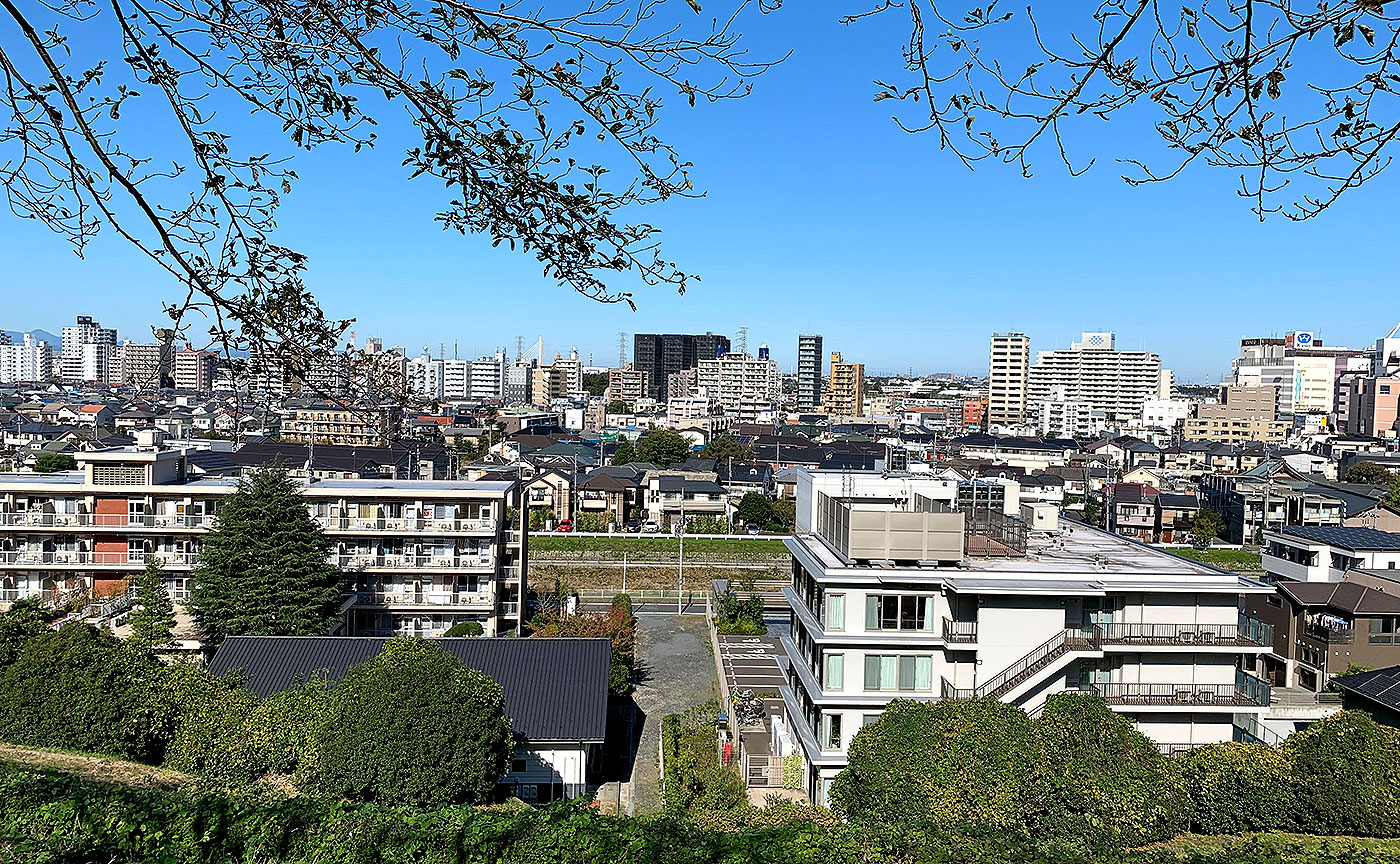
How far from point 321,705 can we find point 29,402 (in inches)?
2327

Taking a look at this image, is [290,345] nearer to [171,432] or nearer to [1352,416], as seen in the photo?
[171,432]

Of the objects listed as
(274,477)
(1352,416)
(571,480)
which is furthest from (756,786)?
(1352,416)

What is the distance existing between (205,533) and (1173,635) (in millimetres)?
13069

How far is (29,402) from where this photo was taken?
55.9 meters

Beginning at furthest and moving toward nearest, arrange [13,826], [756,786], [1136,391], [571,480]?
[1136,391] → [571,480] → [756,786] → [13,826]

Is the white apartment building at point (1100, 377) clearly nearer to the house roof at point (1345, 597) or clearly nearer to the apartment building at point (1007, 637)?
the house roof at point (1345, 597)

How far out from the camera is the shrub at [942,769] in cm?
701

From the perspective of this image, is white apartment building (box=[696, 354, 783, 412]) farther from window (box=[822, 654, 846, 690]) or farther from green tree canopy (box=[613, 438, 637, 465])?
window (box=[822, 654, 846, 690])

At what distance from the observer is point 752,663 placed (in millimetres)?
16172

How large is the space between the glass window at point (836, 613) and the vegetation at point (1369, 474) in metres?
33.9

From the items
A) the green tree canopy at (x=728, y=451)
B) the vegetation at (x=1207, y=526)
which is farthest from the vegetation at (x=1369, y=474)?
the green tree canopy at (x=728, y=451)

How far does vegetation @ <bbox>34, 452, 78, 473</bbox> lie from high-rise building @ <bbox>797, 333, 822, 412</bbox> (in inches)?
2316

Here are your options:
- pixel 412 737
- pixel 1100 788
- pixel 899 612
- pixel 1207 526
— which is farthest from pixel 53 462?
pixel 1207 526

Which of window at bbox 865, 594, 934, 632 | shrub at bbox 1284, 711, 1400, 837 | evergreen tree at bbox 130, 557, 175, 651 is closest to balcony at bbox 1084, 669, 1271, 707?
shrub at bbox 1284, 711, 1400, 837
